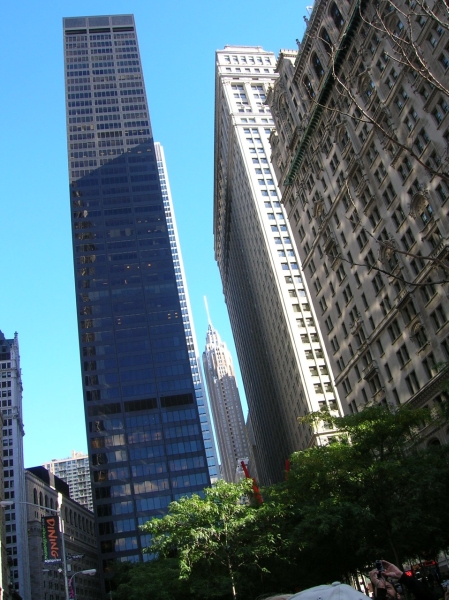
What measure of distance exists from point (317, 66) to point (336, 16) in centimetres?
630

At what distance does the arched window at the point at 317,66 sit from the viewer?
64.1m

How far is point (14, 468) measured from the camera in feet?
426

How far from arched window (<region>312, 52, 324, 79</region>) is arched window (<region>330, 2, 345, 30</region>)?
201 inches

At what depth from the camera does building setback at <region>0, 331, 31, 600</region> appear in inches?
4579

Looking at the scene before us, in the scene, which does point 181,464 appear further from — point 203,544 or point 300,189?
point 203,544

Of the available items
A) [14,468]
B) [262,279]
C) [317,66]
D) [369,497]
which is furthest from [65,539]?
[369,497]

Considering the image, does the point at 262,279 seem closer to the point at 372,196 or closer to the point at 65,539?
the point at 372,196

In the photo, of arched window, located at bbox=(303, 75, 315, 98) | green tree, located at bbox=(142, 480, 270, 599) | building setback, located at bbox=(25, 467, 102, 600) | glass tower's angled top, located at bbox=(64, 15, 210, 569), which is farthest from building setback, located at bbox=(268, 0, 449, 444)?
building setback, located at bbox=(25, 467, 102, 600)

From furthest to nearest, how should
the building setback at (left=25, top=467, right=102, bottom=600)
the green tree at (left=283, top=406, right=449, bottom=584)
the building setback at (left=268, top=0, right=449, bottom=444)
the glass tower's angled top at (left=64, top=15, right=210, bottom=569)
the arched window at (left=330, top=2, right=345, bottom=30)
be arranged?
1. the building setback at (left=25, top=467, right=102, bottom=600)
2. the glass tower's angled top at (left=64, top=15, right=210, bottom=569)
3. the arched window at (left=330, top=2, right=345, bottom=30)
4. the building setback at (left=268, top=0, right=449, bottom=444)
5. the green tree at (left=283, top=406, right=449, bottom=584)

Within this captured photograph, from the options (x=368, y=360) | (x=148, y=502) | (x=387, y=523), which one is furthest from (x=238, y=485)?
(x=148, y=502)

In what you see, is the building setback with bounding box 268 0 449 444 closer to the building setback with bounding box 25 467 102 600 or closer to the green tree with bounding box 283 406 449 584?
the green tree with bounding box 283 406 449 584

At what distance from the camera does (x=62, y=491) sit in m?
150

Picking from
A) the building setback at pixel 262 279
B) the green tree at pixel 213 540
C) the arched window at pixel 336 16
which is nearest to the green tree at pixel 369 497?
the green tree at pixel 213 540

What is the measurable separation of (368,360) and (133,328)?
78.4 meters
